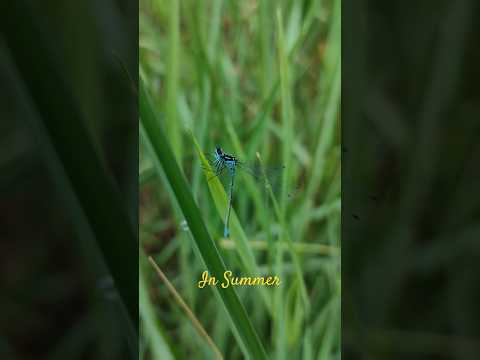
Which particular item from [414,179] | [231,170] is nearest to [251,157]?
[231,170]

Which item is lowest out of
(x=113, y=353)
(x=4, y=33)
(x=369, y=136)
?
(x=113, y=353)

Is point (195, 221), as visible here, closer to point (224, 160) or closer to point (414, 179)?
point (224, 160)

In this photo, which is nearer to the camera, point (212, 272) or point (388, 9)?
point (212, 272)

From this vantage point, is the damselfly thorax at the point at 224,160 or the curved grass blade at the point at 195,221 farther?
the damselfly thorax at the point at 224,160

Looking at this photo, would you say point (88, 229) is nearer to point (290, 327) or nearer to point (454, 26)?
point (290, 327)

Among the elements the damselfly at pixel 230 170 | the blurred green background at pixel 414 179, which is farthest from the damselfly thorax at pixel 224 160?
the blurred green background at pixel 414 179

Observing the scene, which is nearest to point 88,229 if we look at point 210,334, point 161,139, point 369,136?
point 161,139

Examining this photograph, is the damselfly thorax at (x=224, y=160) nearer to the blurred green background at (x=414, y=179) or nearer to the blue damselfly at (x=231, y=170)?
the blue damselfly at (x=231, y=170)
